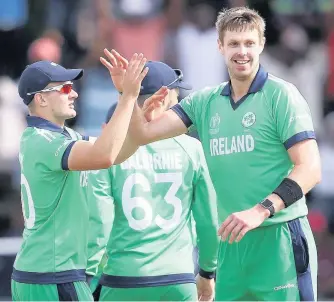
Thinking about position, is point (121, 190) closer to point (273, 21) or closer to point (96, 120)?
point (96, 120)

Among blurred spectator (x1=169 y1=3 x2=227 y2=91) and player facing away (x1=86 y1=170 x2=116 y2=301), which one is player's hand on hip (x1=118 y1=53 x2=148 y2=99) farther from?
blurred spectator (x1=169 y1=3 x2=227 y2=91)

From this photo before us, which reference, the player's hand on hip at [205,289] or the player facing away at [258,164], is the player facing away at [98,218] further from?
the player facing away at [258,164]

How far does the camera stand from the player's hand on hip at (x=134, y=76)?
257 inches

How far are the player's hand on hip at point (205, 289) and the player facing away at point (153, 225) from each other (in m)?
0.36


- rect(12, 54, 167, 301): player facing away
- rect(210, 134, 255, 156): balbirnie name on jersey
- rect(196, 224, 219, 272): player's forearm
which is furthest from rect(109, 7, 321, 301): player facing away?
rect(196, 224, 219, 272): player's forearm

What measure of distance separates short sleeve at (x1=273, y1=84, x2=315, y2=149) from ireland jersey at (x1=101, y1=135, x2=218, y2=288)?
3.94 ft

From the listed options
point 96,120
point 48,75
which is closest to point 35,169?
point 48,75

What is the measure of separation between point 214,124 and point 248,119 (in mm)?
227

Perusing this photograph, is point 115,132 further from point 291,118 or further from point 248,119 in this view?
point 291,118

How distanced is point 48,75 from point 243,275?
1.66m

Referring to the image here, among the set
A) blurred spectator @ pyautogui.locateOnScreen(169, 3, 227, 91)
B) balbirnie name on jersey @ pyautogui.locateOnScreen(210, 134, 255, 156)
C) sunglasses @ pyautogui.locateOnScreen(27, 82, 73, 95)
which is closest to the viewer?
balbirnie name on jersey @ pyautogui.locateOnScreen(210, 134, 255, 156)

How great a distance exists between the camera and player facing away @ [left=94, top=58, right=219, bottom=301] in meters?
7.55

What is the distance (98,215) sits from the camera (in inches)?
304

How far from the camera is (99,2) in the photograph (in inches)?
488
